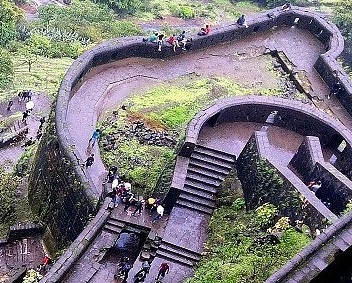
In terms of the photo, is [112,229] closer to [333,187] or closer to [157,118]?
[157,118]

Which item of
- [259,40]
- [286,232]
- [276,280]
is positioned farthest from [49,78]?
[276,280]

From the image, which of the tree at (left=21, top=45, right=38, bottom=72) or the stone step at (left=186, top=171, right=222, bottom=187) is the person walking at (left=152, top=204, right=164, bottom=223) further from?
the tree at (left=21, top=45, right=38, bottom=72)

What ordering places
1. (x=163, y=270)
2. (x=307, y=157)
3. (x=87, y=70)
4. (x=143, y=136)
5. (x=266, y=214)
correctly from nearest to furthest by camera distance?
1. (x=163, y=270)
2. (x=266, y=214)
3. (x=307, y=157)
4. (x=143, y=136)
5. (x=87, y=70)

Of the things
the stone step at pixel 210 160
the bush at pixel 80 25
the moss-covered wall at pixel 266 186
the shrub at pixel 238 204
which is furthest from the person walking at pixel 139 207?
the bush at pixel 80 25

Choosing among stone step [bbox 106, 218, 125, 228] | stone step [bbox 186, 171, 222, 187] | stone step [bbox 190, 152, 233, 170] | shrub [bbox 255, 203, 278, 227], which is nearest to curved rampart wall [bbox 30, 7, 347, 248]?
stone step [bbox 106, 218, 125, 228]

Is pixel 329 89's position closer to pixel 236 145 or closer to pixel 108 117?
pixel 236 145

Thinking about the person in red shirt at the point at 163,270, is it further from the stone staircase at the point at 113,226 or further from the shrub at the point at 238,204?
the shrub at the point at 238,204

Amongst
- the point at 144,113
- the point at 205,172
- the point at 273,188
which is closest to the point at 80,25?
the point at 144,113
